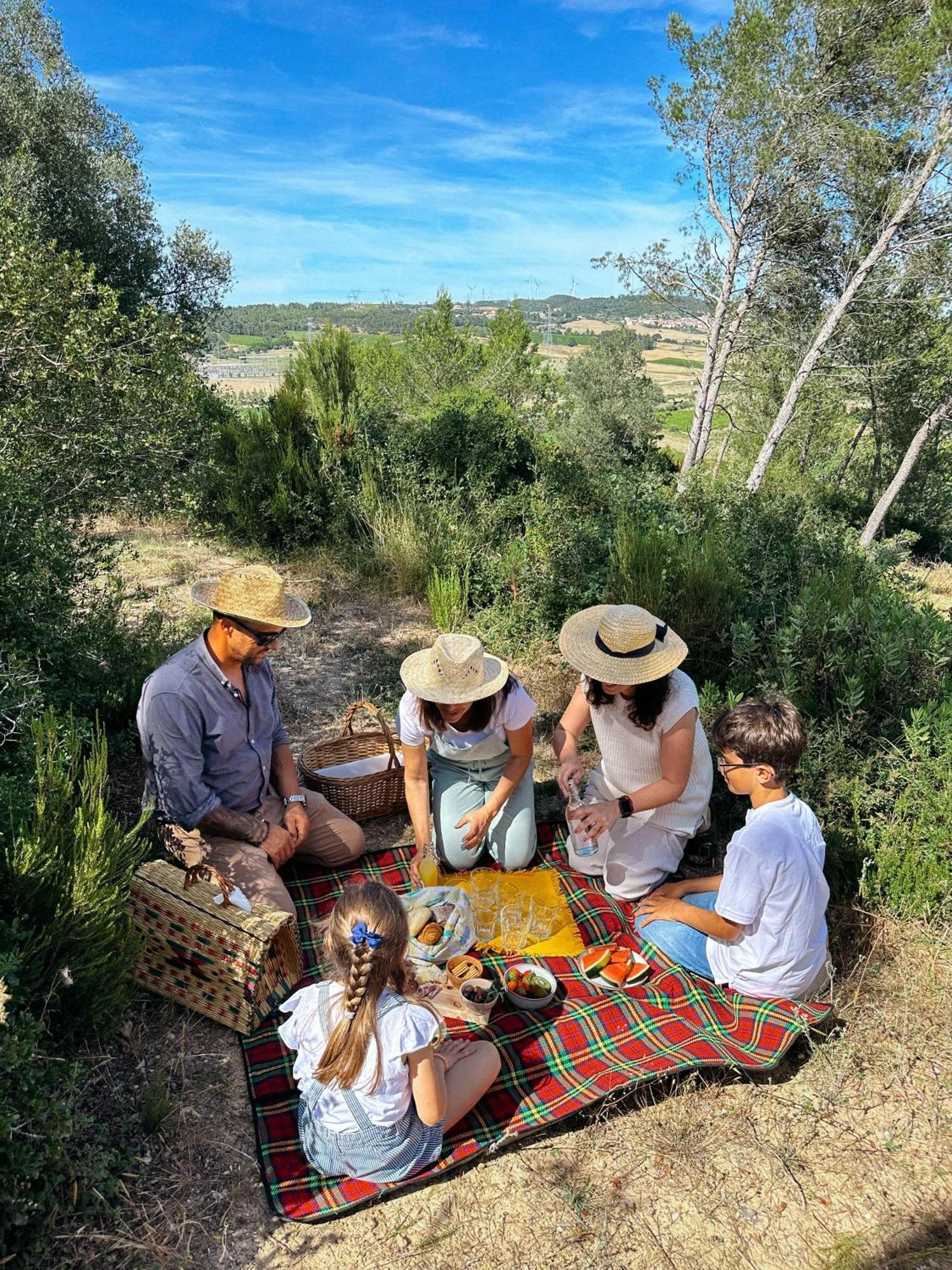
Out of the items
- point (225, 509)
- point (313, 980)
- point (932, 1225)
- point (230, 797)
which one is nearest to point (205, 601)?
point (230, 797)

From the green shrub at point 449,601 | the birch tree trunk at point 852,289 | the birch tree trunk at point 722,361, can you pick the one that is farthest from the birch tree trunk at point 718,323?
the green shrub at point 449,601

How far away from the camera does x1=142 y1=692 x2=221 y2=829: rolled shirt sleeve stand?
9.23 feet

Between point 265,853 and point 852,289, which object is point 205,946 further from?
point 852,289

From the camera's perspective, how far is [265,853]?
3.05 m

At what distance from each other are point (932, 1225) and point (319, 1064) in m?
1.78

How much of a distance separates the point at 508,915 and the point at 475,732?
30.5 inches

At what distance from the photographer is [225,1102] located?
94.0 inches

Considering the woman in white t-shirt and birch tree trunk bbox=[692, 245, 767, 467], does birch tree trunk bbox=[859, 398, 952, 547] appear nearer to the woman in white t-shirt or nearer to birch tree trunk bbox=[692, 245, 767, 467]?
birch tree trunk bbox=[692, 245, 767, 467]

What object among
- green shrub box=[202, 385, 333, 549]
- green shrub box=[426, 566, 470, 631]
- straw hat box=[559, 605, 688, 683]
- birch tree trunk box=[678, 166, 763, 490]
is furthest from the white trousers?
birch tree trunk box=[678, 166, 763, 490]

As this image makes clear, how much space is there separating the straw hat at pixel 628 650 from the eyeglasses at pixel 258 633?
47.8 inches

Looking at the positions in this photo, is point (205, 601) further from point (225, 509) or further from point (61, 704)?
point (225, 509)

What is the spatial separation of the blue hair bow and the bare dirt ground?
3.08ft

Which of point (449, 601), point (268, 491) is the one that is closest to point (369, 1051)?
point (449, 601)

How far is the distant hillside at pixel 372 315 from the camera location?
1760 cm
